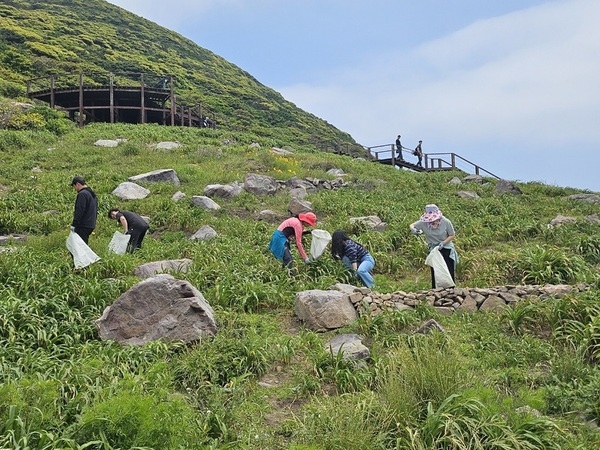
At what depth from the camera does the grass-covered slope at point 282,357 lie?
3.58 meters

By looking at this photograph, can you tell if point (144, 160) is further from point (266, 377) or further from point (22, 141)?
point (266, 377)

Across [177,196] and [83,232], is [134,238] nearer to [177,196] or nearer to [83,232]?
[83,232]

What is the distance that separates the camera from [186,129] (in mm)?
26828

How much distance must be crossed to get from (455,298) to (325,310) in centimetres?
187

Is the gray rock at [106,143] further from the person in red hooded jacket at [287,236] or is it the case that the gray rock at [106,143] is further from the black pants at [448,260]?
the black pants at [448,260]

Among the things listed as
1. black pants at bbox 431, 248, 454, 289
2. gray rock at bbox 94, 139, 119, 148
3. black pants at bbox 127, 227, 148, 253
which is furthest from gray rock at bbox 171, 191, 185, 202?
gray rock at bbox 94, 139, 119, 148

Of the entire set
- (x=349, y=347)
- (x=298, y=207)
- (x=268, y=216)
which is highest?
(x=298, y=207)

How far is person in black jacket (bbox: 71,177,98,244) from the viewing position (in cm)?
805

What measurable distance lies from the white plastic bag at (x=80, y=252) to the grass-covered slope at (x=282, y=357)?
0.14 metres

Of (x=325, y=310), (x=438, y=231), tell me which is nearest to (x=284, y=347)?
(x=325, y=310)

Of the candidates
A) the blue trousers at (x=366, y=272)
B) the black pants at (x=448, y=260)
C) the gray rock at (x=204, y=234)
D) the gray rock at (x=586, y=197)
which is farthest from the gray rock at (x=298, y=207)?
the gray rock at (x=586, y=197)

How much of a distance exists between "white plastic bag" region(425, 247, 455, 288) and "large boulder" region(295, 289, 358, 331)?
57.8 inches

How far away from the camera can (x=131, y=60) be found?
1791 inches

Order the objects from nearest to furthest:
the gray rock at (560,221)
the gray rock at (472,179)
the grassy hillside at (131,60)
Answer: the gray rock at (560,221) < the gray rock at (472,179) < the grassy hillside at (131,60)
